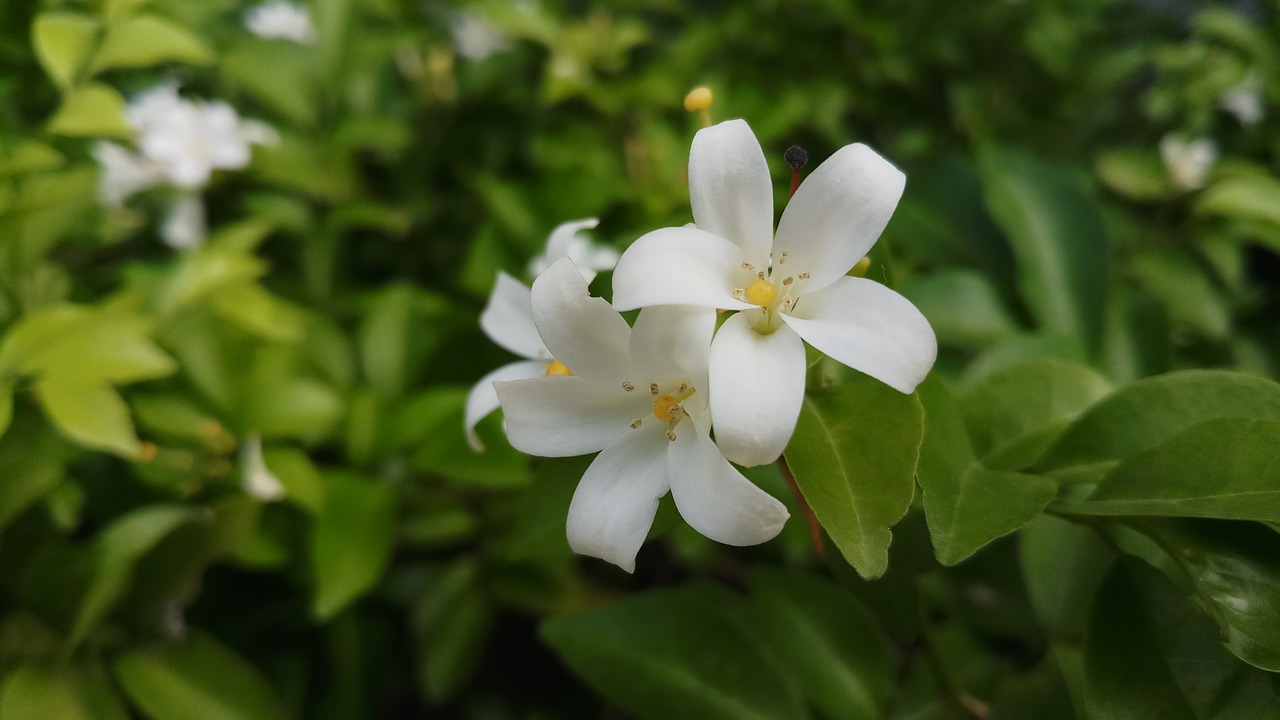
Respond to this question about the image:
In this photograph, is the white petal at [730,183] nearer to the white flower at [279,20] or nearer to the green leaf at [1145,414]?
the green leaf at [1145,414]

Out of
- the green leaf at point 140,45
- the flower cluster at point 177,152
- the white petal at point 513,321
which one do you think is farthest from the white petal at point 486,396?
the flower cluster at point 177,152

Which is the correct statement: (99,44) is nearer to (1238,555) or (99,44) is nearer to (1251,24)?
(1238,555)

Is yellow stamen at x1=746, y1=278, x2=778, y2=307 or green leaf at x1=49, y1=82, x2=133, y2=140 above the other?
yellow stamen at x1=746, y1=278, x2=778, y2=307

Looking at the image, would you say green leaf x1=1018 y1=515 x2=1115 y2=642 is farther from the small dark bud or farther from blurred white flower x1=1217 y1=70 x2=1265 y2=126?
blurred white flower x1=1217 y1=70 x2=1265 y2=126

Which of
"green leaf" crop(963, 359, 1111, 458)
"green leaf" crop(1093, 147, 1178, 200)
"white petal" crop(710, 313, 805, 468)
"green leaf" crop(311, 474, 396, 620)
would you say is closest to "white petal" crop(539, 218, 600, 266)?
"white petal" crop(710, 313, 805, 468)

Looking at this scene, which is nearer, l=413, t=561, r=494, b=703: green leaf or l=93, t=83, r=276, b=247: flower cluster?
l=413, t=561, r=494, b=703: green leaf

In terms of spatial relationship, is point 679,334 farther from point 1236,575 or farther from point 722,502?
point 1236,575

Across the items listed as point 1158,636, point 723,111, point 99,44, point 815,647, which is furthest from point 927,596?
→ point 99,44

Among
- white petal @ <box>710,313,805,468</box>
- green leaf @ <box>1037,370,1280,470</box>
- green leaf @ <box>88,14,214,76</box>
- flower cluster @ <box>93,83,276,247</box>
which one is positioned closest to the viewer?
white petal @ <box>710,313,805,468</box>
